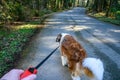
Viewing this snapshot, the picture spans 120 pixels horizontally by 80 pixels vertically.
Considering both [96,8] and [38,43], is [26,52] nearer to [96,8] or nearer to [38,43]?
[38,43]

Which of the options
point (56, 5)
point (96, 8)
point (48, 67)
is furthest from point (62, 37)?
point (56, 5)

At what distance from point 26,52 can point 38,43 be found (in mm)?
1992

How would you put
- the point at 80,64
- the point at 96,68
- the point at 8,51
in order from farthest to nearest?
the point at 8,51 < the point at 80,64 < the point at 96,68

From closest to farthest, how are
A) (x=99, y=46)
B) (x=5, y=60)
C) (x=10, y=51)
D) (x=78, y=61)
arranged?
(x=78, y=61), (x=5, y=60), (x=10, y=51), (x=99, y=46)

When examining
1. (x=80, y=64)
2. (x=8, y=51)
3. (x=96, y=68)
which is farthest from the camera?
(x=8, y=51)

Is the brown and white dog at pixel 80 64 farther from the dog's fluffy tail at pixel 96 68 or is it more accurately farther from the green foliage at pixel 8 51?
the green foliage at pixel 8 51

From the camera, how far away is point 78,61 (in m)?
4.89

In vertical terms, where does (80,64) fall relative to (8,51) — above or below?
above

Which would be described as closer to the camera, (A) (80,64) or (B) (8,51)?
(A) (80,64)

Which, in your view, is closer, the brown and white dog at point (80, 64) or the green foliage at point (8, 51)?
the brown and white dog at point (80, 64)

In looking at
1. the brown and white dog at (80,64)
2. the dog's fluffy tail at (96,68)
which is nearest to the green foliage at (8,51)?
the brown and white dog at (80,64)

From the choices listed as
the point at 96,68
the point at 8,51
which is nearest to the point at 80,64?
the point at 96,68

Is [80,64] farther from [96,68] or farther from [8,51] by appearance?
[8,51]

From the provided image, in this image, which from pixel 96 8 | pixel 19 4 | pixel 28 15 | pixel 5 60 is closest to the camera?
pixel 5 60
